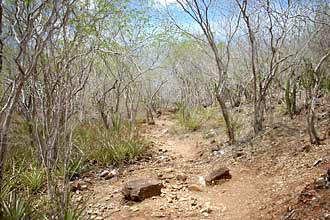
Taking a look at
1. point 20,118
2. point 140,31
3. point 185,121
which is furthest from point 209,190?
point 140,31

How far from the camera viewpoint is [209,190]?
16.4 feet

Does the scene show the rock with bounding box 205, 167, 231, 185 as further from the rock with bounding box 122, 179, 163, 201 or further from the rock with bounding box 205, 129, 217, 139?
the rock with bounding box 205, 129, 217, 139

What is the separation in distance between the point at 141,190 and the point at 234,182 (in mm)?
1472

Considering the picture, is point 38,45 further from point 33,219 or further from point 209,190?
point 209,190

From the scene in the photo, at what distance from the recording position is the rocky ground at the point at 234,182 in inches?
147

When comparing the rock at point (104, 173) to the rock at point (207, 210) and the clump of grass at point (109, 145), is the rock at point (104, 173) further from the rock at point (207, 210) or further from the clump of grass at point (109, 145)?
the rock at point (207, 210)

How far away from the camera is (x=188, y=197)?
4695mm

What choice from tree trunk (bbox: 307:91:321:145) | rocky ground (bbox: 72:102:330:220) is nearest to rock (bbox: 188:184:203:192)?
rocky ground (bbox: 72:102:330:220)

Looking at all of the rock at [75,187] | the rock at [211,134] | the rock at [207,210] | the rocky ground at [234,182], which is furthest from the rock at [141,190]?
the rock at [211,134]

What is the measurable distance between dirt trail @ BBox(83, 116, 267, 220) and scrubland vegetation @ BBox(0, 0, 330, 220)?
769mm

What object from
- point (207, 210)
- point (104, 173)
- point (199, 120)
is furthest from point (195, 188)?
point (199, 120)

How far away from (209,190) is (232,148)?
2.16m

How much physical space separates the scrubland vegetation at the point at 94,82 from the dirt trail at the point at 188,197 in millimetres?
→ 769

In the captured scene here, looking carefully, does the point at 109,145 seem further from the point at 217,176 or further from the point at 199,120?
the point at 199,120
